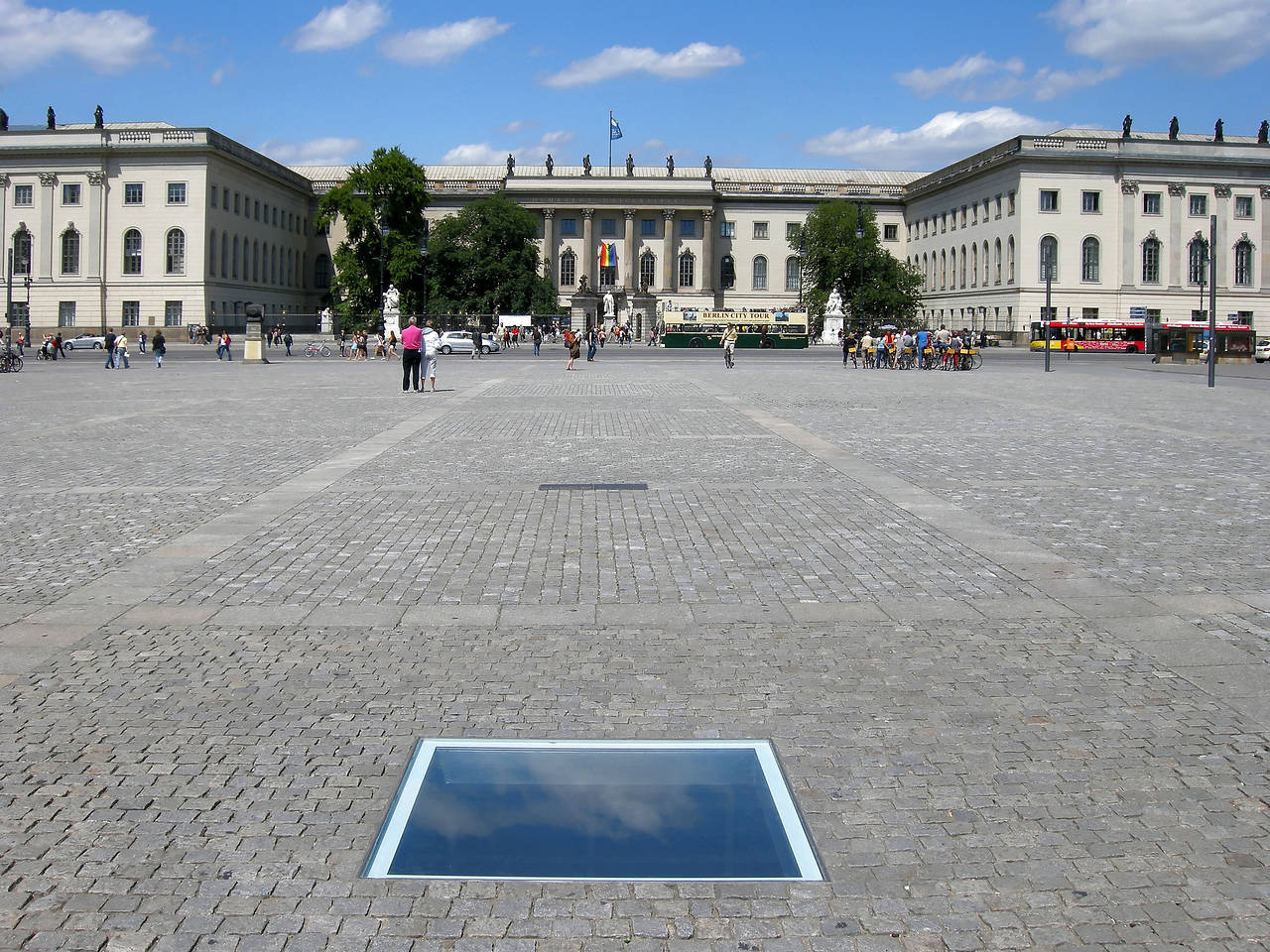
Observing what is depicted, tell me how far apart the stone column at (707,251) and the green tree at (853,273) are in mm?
15065

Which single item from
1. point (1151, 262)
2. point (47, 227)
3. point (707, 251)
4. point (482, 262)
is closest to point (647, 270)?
point (707, 251)

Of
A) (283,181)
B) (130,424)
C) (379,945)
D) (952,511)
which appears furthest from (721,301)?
(379,945)

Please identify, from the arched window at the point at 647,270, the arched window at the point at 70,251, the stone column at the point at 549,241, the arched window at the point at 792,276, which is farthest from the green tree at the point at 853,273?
the arched window at the point at 70,251

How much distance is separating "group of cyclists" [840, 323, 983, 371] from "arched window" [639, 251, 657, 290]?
7157 cm

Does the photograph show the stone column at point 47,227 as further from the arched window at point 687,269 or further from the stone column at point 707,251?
the stone column at point 707,251

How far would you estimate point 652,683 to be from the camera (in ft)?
19.9

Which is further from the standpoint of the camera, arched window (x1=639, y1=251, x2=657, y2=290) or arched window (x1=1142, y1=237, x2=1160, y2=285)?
arched window (x1=639, y1=251, x2=657, y2=290)

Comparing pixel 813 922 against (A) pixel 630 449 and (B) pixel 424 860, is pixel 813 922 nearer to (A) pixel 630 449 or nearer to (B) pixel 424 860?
(B) pixel 424 860

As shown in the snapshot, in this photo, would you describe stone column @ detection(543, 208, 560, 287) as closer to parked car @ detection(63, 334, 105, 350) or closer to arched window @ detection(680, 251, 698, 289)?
arched window @ detection(680, 251, 698, 289)

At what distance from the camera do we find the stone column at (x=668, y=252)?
127 metres

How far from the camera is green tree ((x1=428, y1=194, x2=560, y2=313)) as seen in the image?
4168 inches

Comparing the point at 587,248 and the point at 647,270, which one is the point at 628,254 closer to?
the point at 647,270

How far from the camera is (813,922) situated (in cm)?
374

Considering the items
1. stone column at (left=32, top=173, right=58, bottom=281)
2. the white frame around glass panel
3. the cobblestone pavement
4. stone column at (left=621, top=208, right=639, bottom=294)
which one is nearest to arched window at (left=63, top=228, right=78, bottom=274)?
stone column at (left=32, top=173, right=58, bottom=281)
